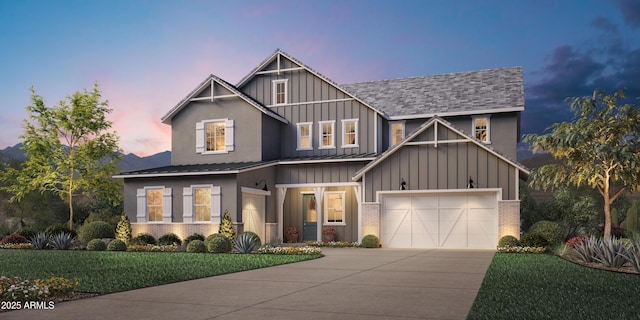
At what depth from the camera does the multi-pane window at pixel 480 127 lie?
2900cm

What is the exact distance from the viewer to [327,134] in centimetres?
3059

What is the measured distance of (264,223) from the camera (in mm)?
28641

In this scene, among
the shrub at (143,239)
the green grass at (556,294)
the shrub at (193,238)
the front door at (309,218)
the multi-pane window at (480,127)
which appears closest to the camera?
the green grass at (556,294)

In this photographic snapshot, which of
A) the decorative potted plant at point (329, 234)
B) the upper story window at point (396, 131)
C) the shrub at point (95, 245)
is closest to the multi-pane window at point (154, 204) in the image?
the shrub at point (95, 245)

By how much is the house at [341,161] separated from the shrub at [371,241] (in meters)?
0.48

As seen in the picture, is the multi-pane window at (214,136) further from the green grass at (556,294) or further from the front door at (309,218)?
the green grass at (556,294)

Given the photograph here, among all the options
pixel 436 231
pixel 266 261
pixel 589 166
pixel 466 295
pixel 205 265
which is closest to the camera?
pixel 466 295

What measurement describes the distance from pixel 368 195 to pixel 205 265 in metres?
11.5

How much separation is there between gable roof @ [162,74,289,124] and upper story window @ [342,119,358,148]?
10.8 ft

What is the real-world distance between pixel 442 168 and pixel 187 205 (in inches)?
468

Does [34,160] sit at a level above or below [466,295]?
above

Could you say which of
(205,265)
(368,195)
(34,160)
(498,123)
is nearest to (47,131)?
(34,160)

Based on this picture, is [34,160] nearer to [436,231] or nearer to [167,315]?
[436,231]

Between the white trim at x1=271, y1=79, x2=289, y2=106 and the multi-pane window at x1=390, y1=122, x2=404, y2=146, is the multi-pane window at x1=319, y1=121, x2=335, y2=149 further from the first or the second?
the multi-pane window at x1=390, y1=122, x2=404, y2=146
